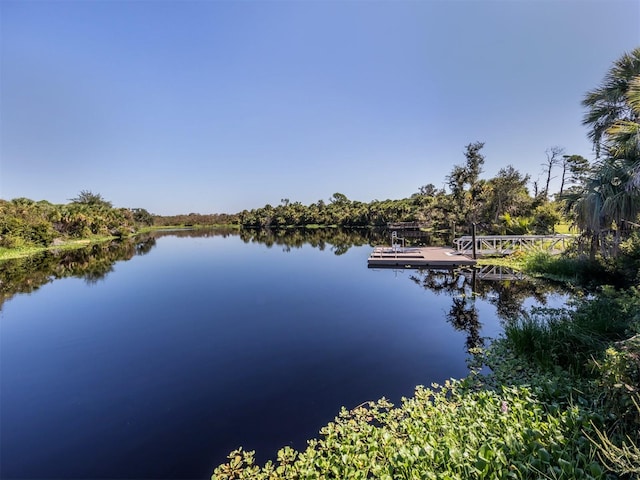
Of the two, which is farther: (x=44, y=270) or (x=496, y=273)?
(x=44, y=270)

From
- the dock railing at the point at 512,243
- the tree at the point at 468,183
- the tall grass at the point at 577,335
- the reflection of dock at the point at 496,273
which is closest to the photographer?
the tall grass at the point at 577,335

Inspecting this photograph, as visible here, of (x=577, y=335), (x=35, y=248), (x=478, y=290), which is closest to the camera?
(x=577, y=335)

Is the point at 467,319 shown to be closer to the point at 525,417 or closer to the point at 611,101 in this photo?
the point at 525,417

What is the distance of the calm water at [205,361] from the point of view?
3.21 m

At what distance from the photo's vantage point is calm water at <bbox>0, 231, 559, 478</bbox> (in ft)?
10.5

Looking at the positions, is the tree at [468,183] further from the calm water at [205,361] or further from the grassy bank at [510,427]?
the grassy bank at [510,427]

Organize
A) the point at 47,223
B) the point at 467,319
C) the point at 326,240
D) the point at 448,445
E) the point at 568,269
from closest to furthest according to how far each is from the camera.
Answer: the point at 448,445, the point at 467,319, the point at 568,269, the point at 47,223, the point at 326,240

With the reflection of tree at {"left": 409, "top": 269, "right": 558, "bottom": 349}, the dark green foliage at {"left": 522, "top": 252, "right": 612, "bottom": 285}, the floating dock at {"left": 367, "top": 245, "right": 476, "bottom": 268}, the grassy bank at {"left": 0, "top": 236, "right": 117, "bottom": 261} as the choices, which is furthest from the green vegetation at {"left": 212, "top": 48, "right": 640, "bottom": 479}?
the grassy bank at {"left": 0, "top": 236, "right": 117, "bottom": 261}

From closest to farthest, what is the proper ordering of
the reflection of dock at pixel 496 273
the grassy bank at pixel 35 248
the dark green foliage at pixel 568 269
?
1. the dark green foliage at pixel 568 269
2. the reflection of dock at pixel 496 273
3. the grassy bank at pixel 35 248

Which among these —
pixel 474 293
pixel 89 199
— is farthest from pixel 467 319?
pixel 89 199

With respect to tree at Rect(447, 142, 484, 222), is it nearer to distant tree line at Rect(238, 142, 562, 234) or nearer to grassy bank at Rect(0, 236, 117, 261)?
distant tree line at Rect(238, 142, 562, 234)

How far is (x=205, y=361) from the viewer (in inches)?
201

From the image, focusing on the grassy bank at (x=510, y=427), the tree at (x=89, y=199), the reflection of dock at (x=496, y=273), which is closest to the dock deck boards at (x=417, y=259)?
the reflection of dock at (x=496, y=273)

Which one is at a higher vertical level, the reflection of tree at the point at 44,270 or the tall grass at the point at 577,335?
the tall grass at the point at 577,335
